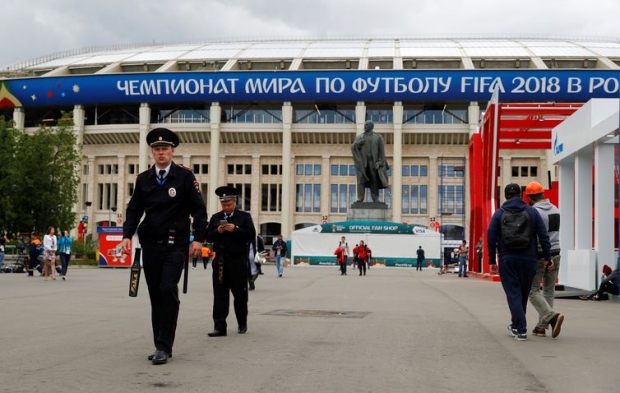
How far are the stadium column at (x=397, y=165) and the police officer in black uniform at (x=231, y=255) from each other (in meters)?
58.5

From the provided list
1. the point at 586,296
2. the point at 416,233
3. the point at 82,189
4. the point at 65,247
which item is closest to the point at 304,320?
the point at 586,296

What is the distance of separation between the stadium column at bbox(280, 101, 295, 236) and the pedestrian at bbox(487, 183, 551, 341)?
59.0 m

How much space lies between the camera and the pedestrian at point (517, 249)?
8494 mm

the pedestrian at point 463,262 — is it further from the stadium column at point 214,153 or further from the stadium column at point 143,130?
the stadium column at point 143,130

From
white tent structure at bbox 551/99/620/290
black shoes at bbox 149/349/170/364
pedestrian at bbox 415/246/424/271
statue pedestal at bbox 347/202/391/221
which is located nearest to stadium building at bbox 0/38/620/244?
statue pedestal at bbox 347/202/391/221

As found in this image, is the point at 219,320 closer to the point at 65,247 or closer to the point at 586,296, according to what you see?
the point at 586,296

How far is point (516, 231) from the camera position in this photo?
28.2 ft

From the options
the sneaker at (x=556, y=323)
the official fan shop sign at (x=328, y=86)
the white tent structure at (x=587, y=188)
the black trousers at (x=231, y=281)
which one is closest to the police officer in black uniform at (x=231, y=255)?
the black trousers at (x=231, y=281)

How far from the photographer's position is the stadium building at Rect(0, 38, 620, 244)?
65.5 m

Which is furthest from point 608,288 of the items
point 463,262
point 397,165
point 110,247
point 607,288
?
point 397,165

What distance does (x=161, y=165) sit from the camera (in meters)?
6.88

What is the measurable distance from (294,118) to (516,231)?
61.7 metres

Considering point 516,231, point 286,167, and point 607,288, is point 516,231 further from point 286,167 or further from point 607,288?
point 286,167

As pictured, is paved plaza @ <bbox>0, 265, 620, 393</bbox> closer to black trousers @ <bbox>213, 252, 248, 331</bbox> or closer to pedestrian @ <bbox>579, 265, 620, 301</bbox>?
black trousers @ <bbox>213, 252, 248, 331</bbox>
